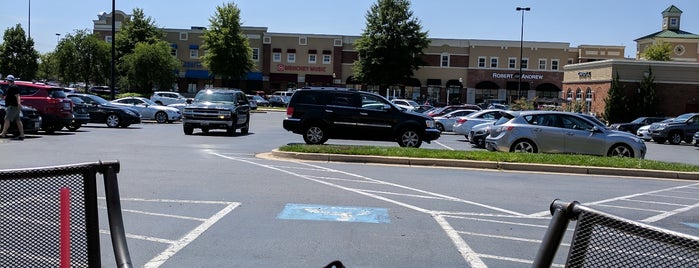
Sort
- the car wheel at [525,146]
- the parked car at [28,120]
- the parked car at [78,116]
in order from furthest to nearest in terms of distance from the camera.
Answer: the parked car at [78,116], the parked car at [28,120], the car wheel at [525,146]

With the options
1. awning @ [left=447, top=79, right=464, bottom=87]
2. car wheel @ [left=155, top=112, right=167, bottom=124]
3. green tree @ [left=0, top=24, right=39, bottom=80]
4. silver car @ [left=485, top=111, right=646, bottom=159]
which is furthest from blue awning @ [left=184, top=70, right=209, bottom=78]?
silver car @ [left=485, top=111, right=646, bottom=159]

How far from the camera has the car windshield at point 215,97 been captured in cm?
2312

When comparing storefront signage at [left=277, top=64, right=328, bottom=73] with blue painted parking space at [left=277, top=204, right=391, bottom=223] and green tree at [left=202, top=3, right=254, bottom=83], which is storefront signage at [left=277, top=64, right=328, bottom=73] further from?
blue painted parking space at [left=277, top=204, right=391, bottom=223]

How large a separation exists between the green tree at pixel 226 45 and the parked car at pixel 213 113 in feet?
110

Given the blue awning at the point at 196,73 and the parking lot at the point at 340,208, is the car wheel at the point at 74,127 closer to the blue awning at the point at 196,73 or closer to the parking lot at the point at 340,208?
the parking lot at the point at 340,208

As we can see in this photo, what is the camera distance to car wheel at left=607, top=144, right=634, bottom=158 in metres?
16.4

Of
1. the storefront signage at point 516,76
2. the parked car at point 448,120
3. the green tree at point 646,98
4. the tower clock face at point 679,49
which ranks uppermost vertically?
the tower clock face at point 679,49

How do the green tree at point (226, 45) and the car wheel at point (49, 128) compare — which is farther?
the green tree at point (226, 45)

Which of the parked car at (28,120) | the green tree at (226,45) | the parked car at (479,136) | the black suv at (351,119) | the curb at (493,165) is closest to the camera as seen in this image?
the curb at (493,165)

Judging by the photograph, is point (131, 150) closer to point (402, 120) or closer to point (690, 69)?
point (402, 120)

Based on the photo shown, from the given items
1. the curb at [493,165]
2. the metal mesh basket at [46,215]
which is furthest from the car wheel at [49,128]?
the metal mesh basket at [46,215]

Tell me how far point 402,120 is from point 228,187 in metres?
8.93

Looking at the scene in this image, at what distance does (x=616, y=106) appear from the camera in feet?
142

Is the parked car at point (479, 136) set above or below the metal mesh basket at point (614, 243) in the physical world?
below
